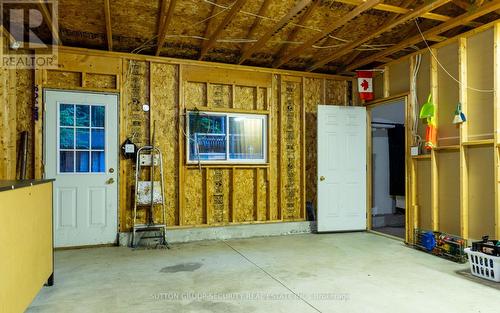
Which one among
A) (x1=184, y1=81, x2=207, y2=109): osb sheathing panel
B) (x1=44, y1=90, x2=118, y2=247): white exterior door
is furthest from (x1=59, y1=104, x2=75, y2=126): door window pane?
(x1=184, y1=81, x2=207, y2=109): osb sheathing panel

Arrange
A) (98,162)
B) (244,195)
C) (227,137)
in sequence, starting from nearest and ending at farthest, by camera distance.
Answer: (98,162) < (227,137) < (244,195)

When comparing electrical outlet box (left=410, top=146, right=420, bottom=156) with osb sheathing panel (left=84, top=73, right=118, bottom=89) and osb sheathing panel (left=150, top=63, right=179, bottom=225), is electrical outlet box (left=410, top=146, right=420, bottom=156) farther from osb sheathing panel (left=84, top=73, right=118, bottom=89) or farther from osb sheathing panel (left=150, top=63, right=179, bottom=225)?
osb sheathing panel (left=84, top=73, right=118, bottom=89)

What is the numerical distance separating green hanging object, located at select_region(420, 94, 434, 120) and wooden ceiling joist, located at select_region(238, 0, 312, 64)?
90.5 inches

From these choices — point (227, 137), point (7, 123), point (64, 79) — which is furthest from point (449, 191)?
point (7, 123)

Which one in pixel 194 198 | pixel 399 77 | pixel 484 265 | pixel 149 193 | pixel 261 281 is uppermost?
pixel 399 77

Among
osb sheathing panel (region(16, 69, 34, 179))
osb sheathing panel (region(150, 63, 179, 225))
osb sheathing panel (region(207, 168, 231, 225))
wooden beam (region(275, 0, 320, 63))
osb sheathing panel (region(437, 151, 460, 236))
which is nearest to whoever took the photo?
wooden beam (region(275, 0, 320, 63))

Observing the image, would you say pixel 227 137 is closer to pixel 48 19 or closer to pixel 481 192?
pixel 48 19

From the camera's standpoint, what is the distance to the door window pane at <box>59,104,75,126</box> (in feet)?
15.3

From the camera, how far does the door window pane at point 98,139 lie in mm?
4805

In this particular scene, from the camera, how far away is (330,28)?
4.19 metres

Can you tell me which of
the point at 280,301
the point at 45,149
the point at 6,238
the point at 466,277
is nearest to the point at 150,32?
the point at 45,149

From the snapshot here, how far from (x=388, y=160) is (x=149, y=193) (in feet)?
16.9

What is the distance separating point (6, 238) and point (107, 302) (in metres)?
1.14

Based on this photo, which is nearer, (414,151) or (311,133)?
(414,151)
